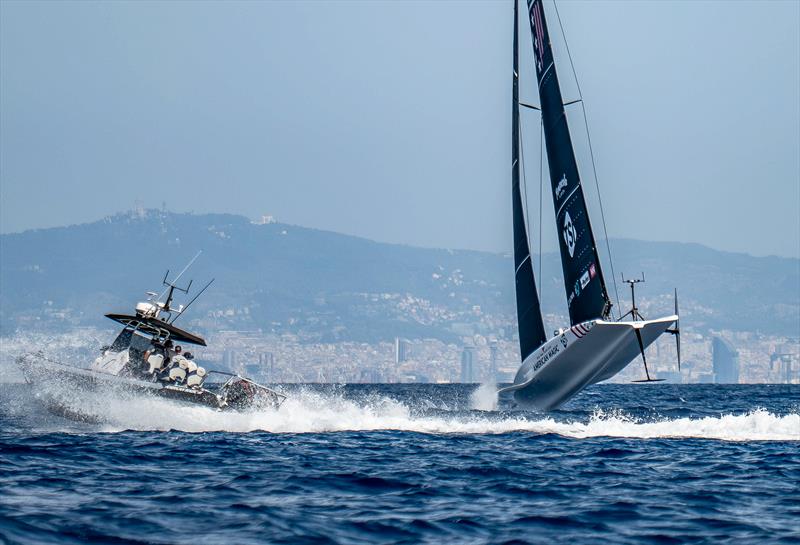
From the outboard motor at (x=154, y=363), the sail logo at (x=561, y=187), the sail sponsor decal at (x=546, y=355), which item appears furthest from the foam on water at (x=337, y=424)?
the sail logo at (x=561, y=187)

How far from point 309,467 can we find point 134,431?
868 centimetres

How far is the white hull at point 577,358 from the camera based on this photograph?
114 feet

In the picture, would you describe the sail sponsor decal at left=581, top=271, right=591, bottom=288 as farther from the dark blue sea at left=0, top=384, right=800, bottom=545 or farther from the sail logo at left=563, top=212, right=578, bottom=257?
the dark blue sea at left=0, top=384, right=800, bottom=545

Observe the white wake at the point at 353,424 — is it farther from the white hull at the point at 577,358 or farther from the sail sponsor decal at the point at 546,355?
the sail sponsor decal at the point at 546,355

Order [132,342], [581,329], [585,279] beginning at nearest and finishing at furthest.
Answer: [132,342], [581,329], [585,279]

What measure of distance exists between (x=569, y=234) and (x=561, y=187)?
1.51m

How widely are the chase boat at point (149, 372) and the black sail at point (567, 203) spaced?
396 inches

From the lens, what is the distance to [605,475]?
2158 centimetres

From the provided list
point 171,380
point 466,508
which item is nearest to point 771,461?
point 466,508

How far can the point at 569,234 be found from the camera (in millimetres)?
37188

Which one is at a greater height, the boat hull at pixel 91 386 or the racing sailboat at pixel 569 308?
the racing sailboat at pixel 569 308

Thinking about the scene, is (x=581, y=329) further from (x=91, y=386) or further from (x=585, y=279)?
(x=91, y=386)

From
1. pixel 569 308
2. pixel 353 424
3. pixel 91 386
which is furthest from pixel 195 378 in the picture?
pixel 569 308

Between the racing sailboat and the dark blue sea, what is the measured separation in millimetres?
3741
